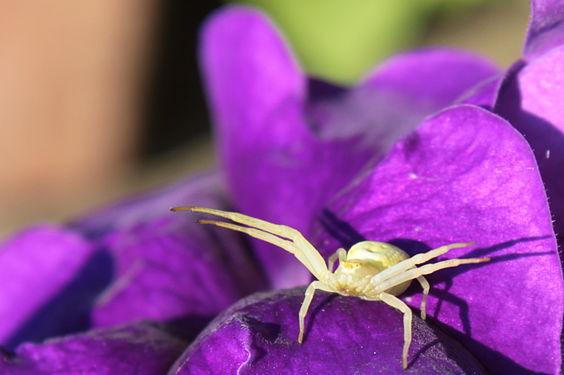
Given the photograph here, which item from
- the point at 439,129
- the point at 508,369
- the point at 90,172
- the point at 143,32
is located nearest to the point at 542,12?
the point at 439,129

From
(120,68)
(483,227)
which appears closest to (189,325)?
(483,227)

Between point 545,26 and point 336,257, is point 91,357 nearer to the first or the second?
point 336,257

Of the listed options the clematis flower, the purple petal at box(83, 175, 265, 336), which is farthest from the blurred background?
the purple petal at box(83, 175, 265, 336)

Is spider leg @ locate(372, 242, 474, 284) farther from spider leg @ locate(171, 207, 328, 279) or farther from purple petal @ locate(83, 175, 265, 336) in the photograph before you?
purple petal @ locate(83, 175, 265, 336)

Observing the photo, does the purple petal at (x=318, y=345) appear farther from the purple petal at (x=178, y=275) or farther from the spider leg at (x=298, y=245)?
the purple petal at (x=178, y=275)

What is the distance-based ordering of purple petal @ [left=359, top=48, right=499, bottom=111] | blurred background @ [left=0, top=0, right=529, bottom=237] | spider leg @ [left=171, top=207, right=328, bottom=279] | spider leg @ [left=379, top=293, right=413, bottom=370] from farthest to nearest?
1. blurred background @ [left=0, top=0, right=529, bottom=237]
2. purple petal @ [left=359, top=48, right=499, bottom=111]
3. spider leg @ [left=171, top=207, right=328, bottom=279]
4. spider leg @ [left=379, top=293, right=413, bottom=370]

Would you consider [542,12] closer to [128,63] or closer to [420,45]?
[128,63]
